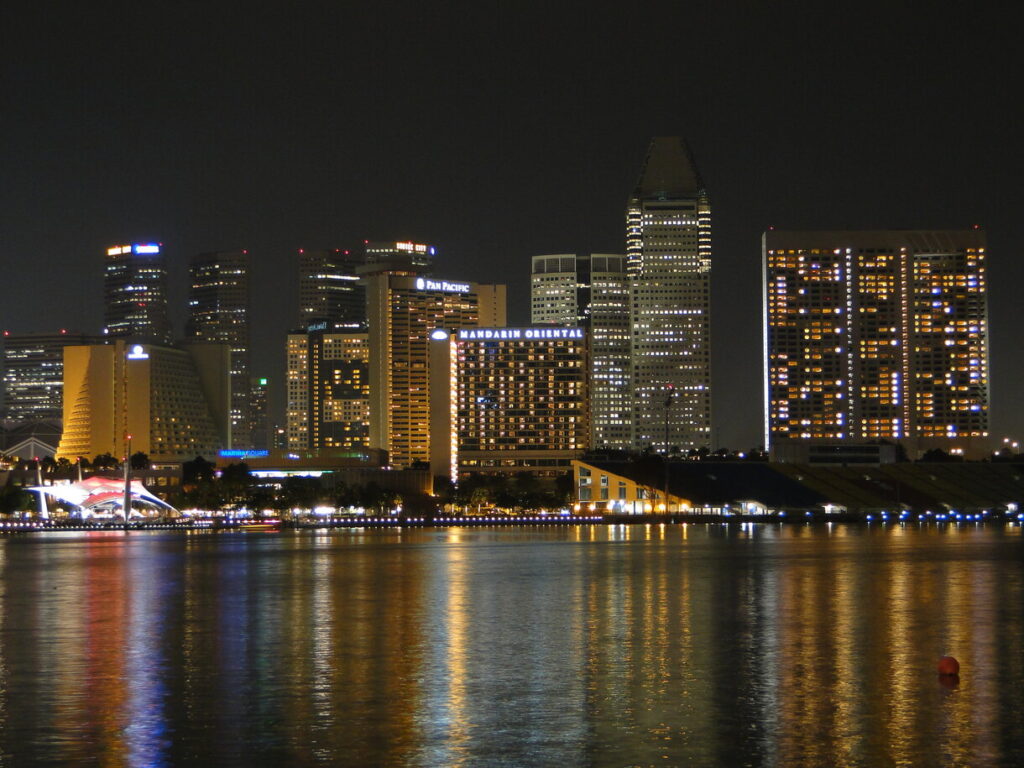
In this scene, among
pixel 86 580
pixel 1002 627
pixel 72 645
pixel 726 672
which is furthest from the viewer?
pixel 86 580

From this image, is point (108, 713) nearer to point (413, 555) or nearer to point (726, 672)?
point (726, 672)

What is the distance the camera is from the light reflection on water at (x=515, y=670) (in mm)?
26016

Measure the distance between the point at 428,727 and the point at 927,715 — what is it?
990 centimetres

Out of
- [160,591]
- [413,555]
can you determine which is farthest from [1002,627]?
[413,555]

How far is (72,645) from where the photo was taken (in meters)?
42.7

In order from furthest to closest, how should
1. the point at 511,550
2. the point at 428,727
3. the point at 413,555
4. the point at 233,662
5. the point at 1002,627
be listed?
the point at 511,550 < the point at 413,555 < the point at 1002,627 < the point at 233,662 < the point at 428,727

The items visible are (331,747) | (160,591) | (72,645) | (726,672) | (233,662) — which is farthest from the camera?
(160,591)

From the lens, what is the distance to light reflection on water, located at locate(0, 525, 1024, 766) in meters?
26.0

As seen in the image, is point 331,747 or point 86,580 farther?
point 86,580

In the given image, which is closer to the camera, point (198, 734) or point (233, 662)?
point (198, 734)

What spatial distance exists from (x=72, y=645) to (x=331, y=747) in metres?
19.4

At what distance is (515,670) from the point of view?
118 feet

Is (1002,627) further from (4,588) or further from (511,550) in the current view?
(511,550)

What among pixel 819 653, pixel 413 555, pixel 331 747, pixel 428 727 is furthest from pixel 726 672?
pixel 413 555
